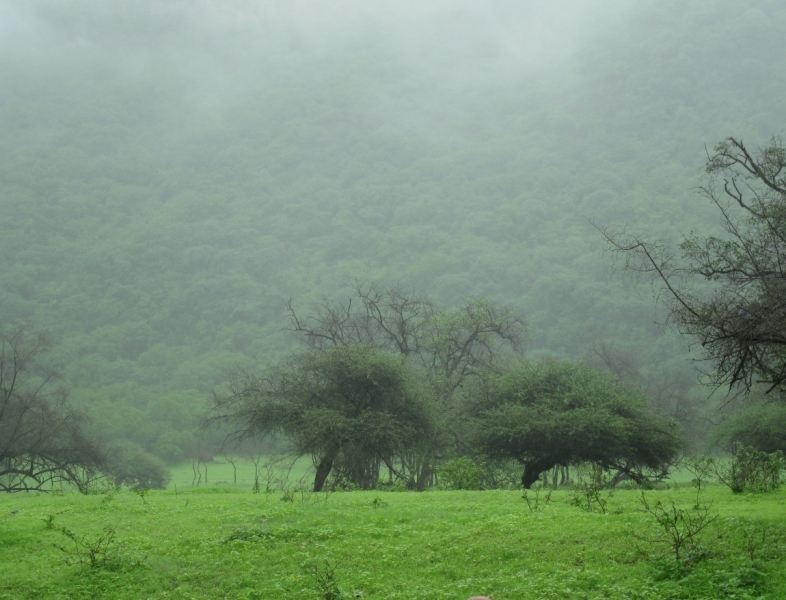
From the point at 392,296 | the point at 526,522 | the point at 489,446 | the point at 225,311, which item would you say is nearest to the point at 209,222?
the point at 225,311

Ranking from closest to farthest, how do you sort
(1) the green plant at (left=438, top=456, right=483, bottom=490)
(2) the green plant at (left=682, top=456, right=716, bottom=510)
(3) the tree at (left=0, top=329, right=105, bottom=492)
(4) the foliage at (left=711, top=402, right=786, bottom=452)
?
(2) the green plant at (left=682, top=456, right=716, bottom=510) → (1) the green plant at (left=438, top=456, right=483, bottom=490) → (4) the foliage at (left=711, top=402, right=786, bottom=452) → (3) the tree at (left=0, top=329, right=105, bottom=492)

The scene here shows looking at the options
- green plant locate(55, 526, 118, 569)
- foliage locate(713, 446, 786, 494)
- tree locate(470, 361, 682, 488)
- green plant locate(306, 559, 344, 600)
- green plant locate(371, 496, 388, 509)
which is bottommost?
green plant locate(306, 559, 344, 600)

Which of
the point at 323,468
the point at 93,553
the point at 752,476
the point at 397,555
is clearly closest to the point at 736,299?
the point at 752,476

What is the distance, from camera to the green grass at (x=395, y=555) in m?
8.55

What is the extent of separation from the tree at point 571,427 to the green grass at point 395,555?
1125cm

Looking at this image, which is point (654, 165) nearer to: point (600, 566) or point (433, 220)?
point (433, 220)

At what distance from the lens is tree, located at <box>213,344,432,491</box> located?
26.8m

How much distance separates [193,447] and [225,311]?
45.3 metres

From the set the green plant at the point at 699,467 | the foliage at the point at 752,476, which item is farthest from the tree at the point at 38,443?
the foliage at the point at 752,476

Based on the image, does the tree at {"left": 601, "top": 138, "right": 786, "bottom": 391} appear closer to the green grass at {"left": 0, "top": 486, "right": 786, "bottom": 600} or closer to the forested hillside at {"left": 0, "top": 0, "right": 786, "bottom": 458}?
the green grass at {"left": 0, "top": 486, "right": 786, "bottom": 600}

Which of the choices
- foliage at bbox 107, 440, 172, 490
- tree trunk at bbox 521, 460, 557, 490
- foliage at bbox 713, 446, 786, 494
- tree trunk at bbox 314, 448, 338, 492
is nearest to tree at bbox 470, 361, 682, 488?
tree trunk at bbox 521, 460, 557, 490

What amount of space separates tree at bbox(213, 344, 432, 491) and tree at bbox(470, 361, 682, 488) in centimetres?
288

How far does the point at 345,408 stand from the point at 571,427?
27.1ft

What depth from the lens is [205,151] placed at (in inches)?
7608
